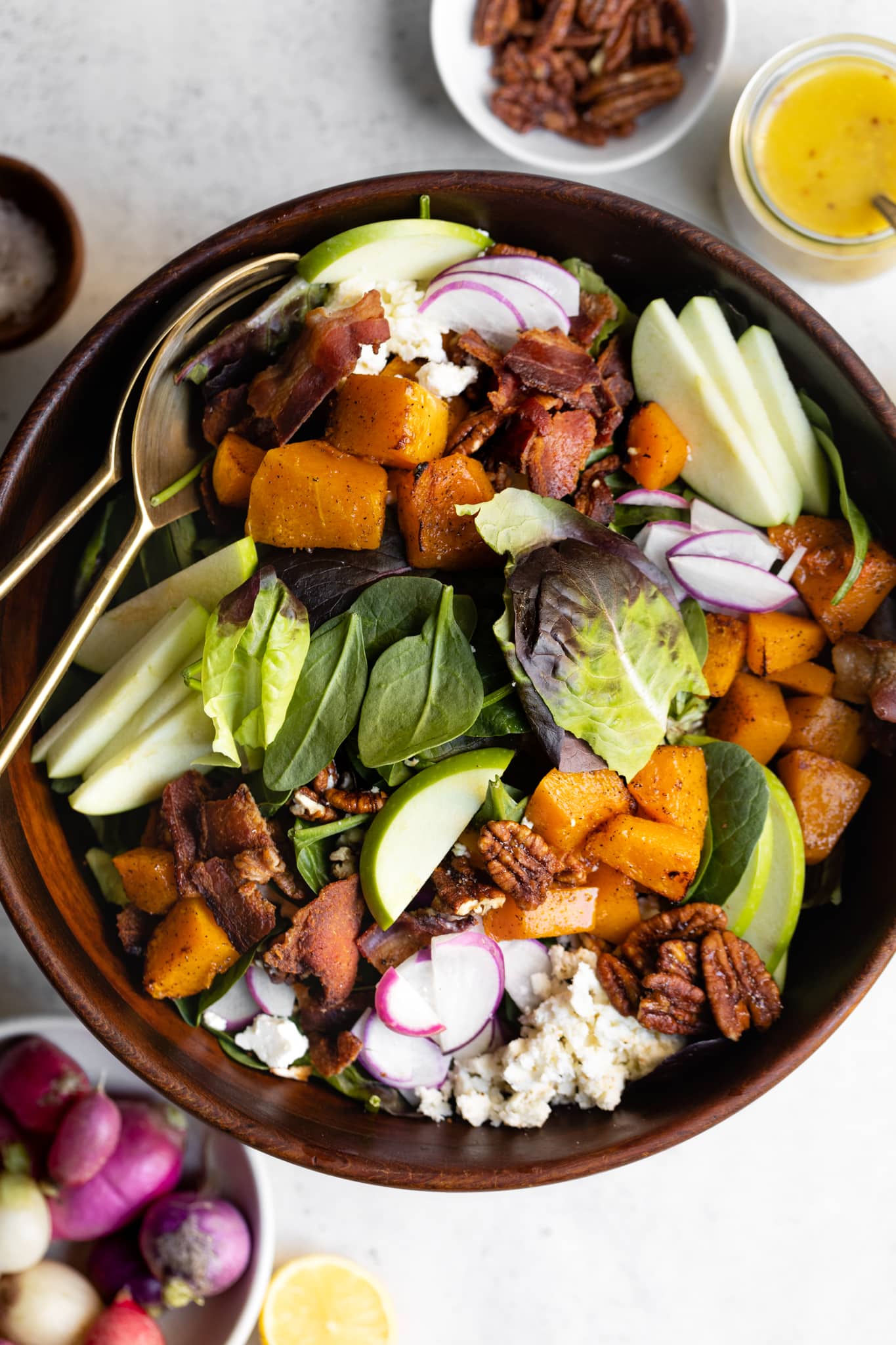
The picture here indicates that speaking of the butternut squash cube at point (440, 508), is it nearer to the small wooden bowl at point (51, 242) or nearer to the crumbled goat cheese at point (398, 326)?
the crumbled goat cheese at point (398, 326)

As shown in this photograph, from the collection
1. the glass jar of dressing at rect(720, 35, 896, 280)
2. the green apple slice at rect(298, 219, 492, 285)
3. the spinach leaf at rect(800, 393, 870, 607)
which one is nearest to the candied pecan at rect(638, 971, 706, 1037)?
the spinach leaf at rect(800, 393, 870, 607)

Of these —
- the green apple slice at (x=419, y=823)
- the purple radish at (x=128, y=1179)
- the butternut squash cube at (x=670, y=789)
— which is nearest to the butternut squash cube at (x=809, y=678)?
the butternut squash cube at (x=670, y=789)

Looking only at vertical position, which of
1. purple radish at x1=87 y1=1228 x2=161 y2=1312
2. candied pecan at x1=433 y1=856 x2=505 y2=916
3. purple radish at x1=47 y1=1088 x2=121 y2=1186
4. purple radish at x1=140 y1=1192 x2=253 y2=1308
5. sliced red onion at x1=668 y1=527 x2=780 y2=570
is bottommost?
purple radish at x1=87 y1=1228 x2=161 y2=1312

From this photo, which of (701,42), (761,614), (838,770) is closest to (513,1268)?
(838,770)

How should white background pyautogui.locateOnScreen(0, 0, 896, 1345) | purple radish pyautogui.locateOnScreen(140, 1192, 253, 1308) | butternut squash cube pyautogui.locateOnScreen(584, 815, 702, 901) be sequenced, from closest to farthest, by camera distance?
butternut squash cube pyautogui.locateOnScreen(584, 815, 702, 901) < purple radish pyautogui.locateOnScreen(140, 1192, 253, 1308) < white background pyautogui.locateOnScreen(0, 0, 896, 1345)

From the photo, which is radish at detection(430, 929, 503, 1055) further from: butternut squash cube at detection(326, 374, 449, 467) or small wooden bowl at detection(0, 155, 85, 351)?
small wooden bowl at detection(0, 155, 85, 351)

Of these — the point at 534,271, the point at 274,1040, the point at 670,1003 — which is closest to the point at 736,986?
the point at 670,1003

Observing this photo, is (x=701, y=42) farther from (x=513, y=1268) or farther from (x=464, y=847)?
(x=513, y=1268)
